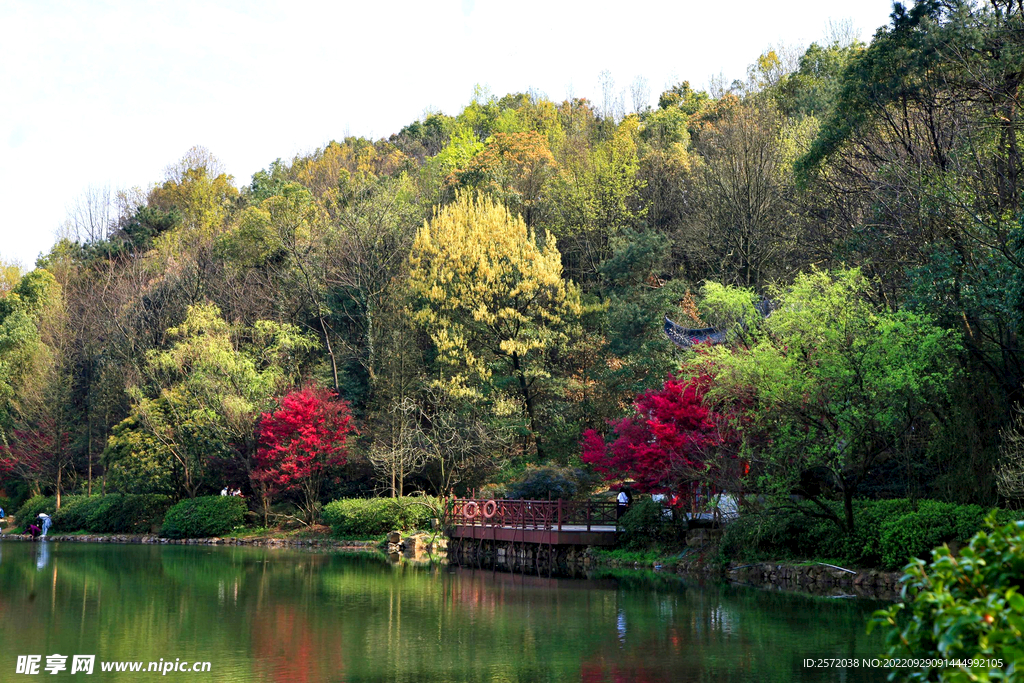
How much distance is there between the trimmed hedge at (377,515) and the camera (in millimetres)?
31625

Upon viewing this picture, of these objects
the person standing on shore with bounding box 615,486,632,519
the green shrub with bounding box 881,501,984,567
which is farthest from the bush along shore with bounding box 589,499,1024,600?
the person standing on shore with bounding box 615,486,632,519

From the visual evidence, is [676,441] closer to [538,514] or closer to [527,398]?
[538,514]

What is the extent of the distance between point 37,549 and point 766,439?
2599 centimetres

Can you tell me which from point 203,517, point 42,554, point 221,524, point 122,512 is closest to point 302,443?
point 221,524

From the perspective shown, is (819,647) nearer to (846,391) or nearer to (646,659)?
(646,659)

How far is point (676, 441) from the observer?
22.1m

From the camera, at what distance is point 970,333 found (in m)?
19.9

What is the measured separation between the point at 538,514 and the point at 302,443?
1188cm

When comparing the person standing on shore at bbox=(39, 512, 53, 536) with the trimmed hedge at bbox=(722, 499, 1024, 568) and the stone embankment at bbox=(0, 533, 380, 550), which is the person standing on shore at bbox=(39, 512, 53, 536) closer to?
the stone embankment at bbox=(0, 533, 380, 550)

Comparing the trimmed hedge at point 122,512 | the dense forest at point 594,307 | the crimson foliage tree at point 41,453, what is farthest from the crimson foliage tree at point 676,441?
the crimson foliage tree at point 41,453

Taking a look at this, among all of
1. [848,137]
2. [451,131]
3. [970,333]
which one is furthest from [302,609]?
[451,131]

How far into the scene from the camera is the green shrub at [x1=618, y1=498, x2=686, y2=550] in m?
23.7

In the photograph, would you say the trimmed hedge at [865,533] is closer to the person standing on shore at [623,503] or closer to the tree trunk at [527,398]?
the person standing on shore at [623,503]

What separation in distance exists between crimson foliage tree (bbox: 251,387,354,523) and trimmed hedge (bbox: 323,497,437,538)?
6.77ft
